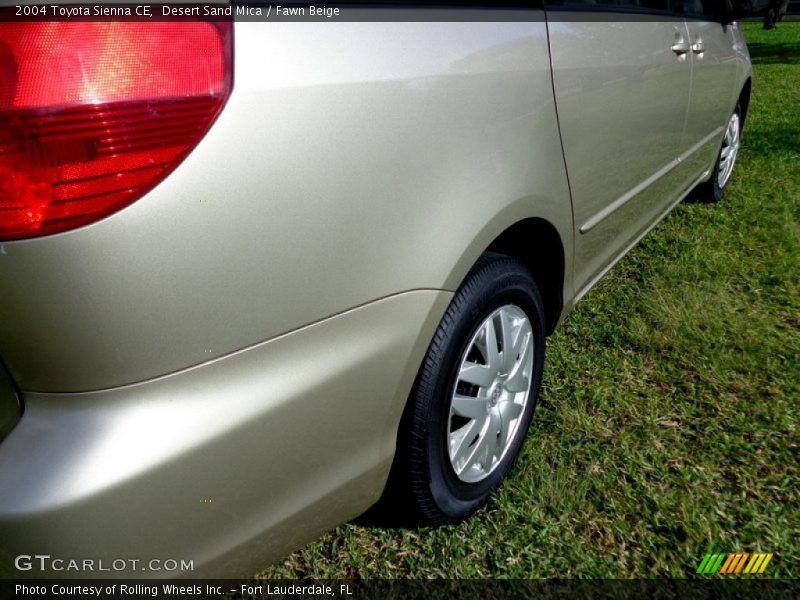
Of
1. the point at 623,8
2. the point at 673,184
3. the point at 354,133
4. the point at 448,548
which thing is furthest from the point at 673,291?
the point at 354,133

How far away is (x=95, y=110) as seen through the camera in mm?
921

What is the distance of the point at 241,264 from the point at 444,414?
77 centimetres

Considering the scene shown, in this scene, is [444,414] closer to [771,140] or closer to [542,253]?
[542,253]

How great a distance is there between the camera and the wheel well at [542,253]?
72.1 inches

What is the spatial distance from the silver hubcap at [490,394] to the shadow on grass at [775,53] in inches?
589

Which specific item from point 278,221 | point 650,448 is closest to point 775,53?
point 650,448

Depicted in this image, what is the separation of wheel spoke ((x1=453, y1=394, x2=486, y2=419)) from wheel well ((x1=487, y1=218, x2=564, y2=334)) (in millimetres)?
398

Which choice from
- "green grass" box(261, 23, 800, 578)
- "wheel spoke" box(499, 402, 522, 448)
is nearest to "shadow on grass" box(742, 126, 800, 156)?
"green grass" box(261, 23, 800, 578)

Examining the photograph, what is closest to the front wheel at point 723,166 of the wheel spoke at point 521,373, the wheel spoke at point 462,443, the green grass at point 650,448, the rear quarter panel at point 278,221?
the green grass at point 650,448

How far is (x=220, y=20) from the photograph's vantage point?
995mm

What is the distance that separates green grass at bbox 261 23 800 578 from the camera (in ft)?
5.76

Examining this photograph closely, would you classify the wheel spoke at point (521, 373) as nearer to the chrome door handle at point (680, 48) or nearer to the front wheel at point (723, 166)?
the chrome door handle at point (680, 48)

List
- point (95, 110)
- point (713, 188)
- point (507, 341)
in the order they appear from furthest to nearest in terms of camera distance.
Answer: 1. point (713, 188)
2. point (507, 341)
3. point (95, 110)

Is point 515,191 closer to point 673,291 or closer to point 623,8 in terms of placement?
point 623,8
